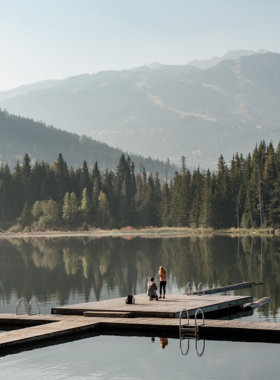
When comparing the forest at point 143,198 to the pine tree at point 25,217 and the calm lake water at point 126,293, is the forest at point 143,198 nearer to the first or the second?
the pine tree at point 25,217

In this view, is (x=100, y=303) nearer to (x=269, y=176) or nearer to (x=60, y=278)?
(x=60, y=278)

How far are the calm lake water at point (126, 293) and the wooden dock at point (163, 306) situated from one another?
4.90ft

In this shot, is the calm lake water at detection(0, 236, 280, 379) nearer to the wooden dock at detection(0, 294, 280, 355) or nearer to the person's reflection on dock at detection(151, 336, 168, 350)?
the person's reflection on dock at detection(151, 336, 168, 350)

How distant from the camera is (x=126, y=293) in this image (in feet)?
116

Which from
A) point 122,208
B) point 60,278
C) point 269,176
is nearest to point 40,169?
point 122,208

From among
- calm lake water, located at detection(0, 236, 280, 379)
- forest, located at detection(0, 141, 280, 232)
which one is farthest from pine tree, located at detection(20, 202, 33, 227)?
calm lake water, located at detection(0, 236, 280, 379)

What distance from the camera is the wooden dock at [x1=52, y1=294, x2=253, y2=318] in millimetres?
22641

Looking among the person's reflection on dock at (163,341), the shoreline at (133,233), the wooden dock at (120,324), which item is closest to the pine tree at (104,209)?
the shoreline at (133,233)

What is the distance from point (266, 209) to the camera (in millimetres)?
118250

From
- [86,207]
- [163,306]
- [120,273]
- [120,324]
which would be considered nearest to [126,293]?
[163,306]

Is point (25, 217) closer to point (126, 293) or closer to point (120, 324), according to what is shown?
point (126, 293)

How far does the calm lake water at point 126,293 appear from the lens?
1647 cm

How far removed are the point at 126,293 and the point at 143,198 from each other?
129203 mm

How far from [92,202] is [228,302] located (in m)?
132
